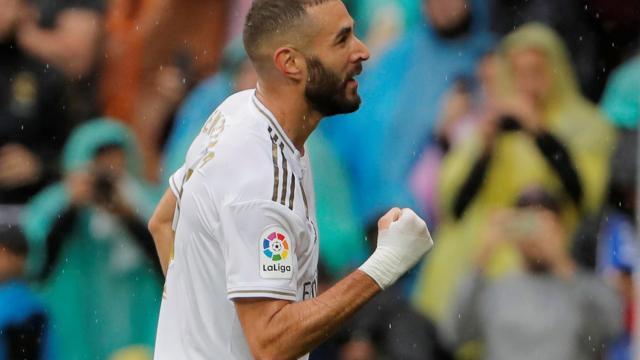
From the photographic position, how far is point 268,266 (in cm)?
385

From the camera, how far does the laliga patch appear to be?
12.6 feet

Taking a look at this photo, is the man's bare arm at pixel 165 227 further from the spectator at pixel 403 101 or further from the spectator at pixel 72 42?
the spectator at pixel 72 42

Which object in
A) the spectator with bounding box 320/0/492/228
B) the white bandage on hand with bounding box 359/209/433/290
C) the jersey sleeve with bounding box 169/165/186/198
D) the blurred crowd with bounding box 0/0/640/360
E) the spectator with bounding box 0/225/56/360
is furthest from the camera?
the spectator with bounding box 0/225/56/360

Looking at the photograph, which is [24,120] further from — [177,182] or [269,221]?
[269,221]

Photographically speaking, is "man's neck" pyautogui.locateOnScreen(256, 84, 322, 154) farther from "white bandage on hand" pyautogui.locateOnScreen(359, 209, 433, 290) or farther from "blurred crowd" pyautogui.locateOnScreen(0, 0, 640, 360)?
"blurred crowd" pyautogui.locateOnScreen(0, 0, 640, 360)

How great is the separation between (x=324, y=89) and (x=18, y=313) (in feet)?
9.70

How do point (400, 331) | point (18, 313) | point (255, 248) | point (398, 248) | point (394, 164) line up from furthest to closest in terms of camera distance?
point (18, 313), point (394, 164), point (400, 331), point (398, 248), point (255, 248)

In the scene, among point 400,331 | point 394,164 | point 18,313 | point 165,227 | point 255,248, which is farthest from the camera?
point 18,313

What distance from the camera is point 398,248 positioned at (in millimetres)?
4043

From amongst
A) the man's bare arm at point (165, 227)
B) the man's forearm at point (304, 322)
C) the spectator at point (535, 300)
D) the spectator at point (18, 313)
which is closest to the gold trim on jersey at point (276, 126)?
the man's forearm at point (304, 322)

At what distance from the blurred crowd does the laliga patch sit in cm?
235

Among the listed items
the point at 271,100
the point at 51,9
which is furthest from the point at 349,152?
the point at 271,100

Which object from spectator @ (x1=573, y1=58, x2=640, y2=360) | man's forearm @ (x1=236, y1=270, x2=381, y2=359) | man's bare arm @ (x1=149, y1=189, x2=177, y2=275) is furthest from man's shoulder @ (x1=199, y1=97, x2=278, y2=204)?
spectator @ (x1=573, y1=58, x2=640, y2=360)

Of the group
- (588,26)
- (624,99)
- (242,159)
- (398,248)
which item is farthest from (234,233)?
(588,26)
